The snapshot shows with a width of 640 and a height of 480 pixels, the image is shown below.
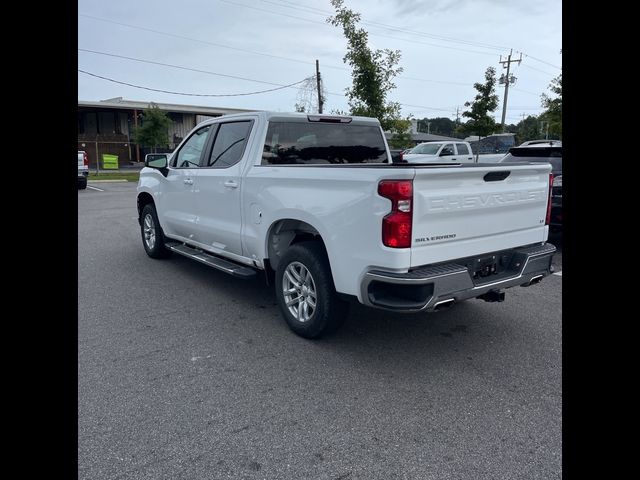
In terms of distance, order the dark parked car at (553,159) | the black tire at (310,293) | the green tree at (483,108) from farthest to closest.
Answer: the green tree at (483,108) < the dark parked car at (553,159) < the black tire at (310,293)

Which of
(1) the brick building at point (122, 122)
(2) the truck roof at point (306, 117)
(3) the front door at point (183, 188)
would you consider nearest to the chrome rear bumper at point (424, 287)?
(2) the truck roof at point (306, 117)

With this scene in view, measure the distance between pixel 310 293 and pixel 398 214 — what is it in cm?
126

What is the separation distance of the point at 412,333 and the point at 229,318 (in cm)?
176

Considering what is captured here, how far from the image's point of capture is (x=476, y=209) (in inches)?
150

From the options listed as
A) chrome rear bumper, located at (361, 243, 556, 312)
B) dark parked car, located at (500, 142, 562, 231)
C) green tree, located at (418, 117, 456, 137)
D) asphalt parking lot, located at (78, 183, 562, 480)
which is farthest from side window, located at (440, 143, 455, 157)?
green tree, located at (418, 117, 456, 137)

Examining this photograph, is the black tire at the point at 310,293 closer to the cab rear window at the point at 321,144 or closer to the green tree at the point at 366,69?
the cab rear window at the point at 321,144

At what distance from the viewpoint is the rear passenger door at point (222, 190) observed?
16.9ft

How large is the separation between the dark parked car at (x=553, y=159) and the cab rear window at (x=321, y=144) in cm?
331

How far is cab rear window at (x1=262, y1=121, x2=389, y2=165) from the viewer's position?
514cm

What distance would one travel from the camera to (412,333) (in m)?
4.52

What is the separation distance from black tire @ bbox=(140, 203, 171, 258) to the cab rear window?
275 centimetres

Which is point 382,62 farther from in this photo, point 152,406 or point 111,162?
point 111,162
